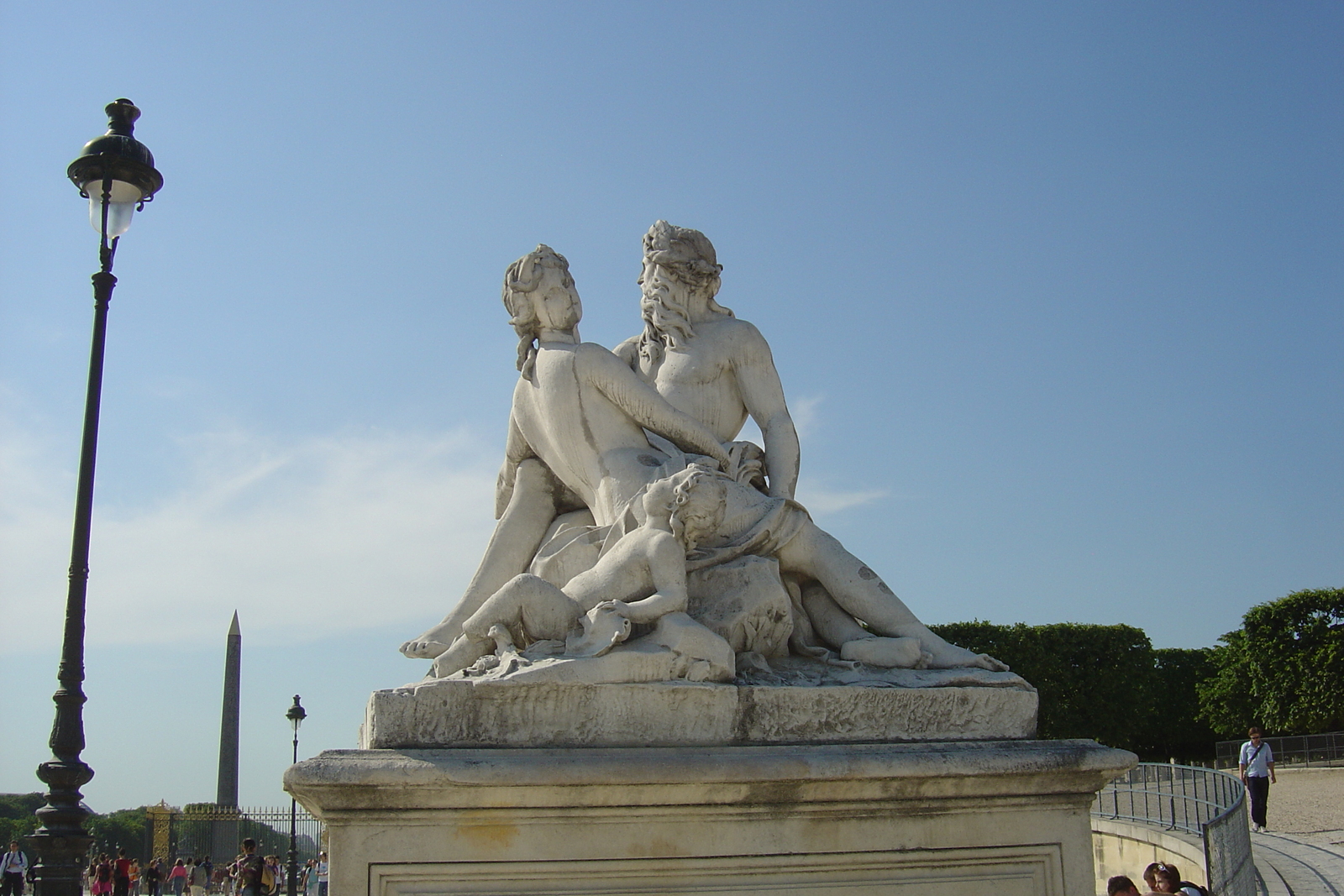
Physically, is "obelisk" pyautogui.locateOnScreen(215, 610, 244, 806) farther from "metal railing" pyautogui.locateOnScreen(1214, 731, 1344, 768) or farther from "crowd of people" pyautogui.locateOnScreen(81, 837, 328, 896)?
"metal railing" pyautogui.locateOnScreen(1214, 731, 1344, 768)

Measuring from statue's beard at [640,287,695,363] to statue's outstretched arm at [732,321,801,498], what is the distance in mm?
263

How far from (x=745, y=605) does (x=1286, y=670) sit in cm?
3338

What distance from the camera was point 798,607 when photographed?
15.2 ft

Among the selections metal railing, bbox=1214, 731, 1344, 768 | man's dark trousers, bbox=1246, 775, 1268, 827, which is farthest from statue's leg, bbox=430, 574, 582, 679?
metal railing, bbox=1214, 731, 1344, 768

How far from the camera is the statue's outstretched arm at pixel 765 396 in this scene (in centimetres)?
538

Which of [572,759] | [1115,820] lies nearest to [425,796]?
[572,759]

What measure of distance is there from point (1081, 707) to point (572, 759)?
30.1 m

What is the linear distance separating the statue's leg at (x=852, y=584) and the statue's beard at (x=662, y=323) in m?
1.31

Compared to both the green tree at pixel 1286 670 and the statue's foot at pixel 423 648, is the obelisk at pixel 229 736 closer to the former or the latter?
the green tree at pixel 1286 670

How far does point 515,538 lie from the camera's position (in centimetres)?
520

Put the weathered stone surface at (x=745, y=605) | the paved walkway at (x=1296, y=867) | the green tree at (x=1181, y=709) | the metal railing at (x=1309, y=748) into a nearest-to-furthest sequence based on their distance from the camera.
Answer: the weathered stone surface at (x=745, y=605)
the paved walkway at (x=1296, y=867)
the metal railing at (x=1309, y=748)
the green tree at (x=1181, y=709)

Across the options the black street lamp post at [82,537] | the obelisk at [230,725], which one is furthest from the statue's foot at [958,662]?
the obelisk at [230,725]

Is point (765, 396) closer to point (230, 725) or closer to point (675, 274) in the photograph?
point (675, 274)

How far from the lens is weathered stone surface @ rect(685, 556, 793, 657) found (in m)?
4.23
